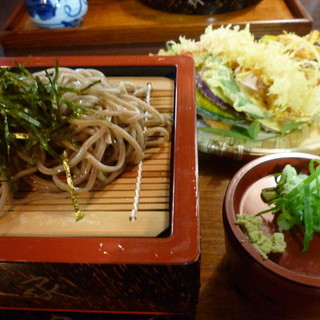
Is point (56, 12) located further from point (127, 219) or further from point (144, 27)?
point (127, 219)

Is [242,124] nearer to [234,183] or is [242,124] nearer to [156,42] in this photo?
[234,183]

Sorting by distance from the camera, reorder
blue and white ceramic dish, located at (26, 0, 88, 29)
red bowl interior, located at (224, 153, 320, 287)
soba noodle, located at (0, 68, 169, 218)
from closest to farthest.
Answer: red bowl interior, located at (224, 153, 320, 287)
soba noodle, located at (0, 68, 169, 218)
blue and white ceramic dish, located at (26, 0, 88, 29)

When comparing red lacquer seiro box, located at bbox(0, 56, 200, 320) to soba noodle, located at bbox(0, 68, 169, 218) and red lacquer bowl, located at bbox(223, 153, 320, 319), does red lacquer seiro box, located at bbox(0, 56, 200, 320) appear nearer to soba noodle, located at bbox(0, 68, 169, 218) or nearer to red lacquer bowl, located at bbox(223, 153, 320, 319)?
soba noodle, located at bbox(0, 68, 169, 218)

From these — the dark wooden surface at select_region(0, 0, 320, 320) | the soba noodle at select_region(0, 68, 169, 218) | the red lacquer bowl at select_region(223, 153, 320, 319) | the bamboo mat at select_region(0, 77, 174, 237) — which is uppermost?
the soba noodle at select_region(0, 68, 169, 218)

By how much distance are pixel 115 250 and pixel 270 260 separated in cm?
40

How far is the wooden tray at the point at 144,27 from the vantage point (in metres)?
2.42

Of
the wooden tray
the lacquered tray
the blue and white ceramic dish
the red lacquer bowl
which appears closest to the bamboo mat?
the lacquered tray

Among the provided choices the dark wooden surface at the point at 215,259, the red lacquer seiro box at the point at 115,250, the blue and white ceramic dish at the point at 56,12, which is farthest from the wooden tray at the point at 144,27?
the red lacquer seiro box at the point at 115,250

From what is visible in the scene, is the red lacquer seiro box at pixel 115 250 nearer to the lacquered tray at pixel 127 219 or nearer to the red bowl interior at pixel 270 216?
the lacquered tray at pixel 127 219

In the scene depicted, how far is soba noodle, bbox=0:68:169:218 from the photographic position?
0.99 m

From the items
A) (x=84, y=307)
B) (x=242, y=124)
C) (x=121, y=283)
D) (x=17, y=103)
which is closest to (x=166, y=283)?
(x=121, y=283)

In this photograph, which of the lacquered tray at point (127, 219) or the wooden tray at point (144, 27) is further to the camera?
the wooden tray at point (144, 27)

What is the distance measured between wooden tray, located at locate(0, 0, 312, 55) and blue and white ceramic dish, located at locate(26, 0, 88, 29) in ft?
0.19

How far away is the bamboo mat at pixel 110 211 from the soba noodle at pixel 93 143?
31 mm
